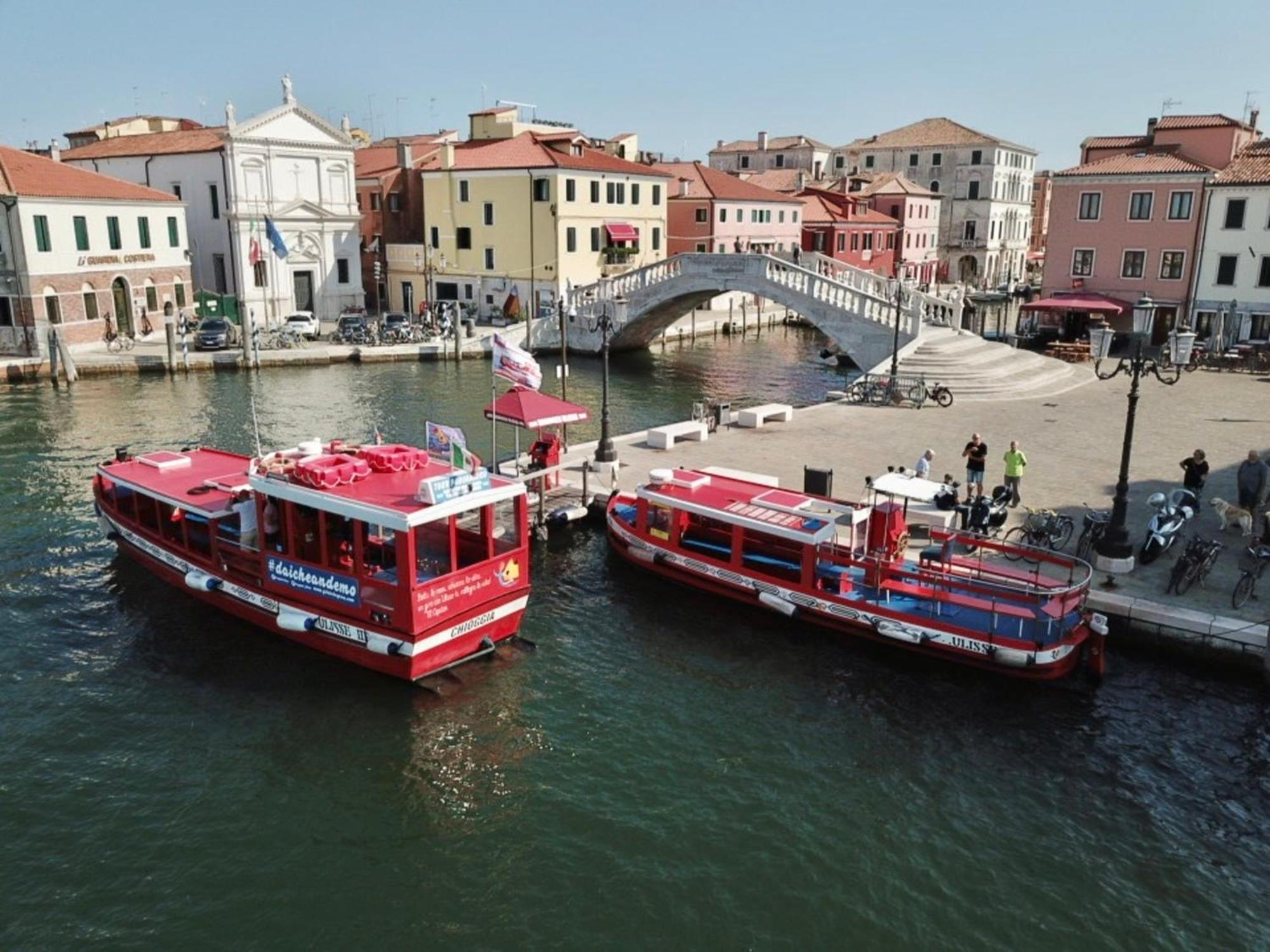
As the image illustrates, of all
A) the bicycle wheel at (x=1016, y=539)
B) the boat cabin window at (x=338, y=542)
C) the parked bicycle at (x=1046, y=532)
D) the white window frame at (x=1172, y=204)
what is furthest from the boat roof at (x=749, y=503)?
the white window frame at (x=1172, y=204)

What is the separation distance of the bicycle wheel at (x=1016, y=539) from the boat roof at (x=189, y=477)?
13.7 meters

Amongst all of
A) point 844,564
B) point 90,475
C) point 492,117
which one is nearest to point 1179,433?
point 844,564

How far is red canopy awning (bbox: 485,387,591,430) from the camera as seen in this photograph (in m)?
21.3

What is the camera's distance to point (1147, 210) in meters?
45.0

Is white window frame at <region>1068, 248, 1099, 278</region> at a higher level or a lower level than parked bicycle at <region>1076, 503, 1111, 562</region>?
higher

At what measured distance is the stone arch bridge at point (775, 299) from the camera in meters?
37.9

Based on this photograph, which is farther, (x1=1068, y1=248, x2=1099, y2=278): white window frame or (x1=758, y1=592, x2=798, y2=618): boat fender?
(x1=1068, y1=248, x2=1099, y2=278): white window frame

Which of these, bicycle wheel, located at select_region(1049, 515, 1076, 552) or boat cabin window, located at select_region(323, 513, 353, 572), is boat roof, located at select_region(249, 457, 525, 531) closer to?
boat cabin window, located at select_region(323, 513, 353, 572)

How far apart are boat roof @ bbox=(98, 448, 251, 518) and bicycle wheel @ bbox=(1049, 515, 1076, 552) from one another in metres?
14.6

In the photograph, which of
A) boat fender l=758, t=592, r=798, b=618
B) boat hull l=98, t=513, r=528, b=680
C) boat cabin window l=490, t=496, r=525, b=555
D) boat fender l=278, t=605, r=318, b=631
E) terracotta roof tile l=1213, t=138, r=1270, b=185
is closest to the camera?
boat hull l=98, t=513, r=528, b=680

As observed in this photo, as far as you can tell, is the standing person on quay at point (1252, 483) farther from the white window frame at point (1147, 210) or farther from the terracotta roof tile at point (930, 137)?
the terracotta roof tile at point (930, 137)

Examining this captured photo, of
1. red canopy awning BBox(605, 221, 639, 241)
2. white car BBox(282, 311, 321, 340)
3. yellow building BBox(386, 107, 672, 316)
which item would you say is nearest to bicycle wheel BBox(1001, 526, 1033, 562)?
yellow building BBox(386, 107, 672, 316)

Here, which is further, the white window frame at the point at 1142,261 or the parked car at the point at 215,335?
the white window frame at the point at 1142,261

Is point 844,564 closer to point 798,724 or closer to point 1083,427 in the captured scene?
point 798,724
